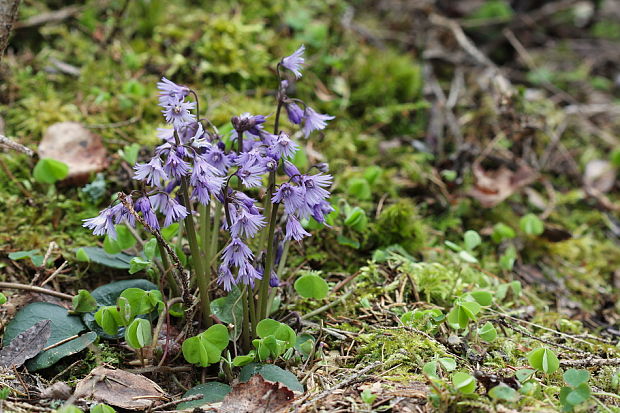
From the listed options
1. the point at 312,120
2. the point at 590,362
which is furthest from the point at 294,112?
the point at 590,362

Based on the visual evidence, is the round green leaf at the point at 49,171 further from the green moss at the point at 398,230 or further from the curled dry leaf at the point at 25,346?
the green moss at the point at 398,230

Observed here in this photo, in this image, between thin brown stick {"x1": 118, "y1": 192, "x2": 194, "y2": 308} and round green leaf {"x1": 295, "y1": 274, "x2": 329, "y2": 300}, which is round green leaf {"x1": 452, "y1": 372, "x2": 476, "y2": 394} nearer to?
round green leaf {"x1": 295, "y1": 274, "x2": 329, "y2": 300}

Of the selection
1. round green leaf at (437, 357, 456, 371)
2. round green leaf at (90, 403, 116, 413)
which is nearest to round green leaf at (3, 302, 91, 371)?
→ round green leaf at (90, 403, 116, 413)

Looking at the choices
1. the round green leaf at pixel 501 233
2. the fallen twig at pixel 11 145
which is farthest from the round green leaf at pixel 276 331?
the round green leaf at pixel 501 233

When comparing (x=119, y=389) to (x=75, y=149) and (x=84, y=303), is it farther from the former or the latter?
(x=75, y=149)

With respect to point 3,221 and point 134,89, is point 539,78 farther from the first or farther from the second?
point 3,221
